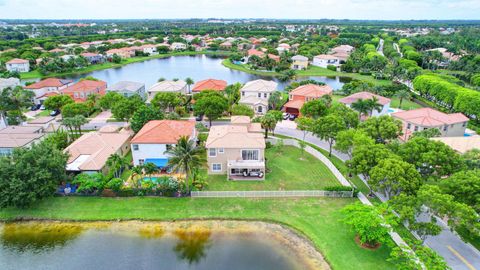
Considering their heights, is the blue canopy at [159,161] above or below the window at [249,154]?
below

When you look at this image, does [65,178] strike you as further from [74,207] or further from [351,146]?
[351,146]

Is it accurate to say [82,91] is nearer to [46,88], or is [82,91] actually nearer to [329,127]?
[46,88]

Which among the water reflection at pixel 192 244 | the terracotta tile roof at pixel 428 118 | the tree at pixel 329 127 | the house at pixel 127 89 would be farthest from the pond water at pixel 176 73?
the water reflection at pixel 192 244

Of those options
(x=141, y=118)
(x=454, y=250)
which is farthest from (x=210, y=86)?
(x=454, y=250)

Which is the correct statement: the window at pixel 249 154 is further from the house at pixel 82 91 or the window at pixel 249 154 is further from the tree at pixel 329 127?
the house at pixel 82 91

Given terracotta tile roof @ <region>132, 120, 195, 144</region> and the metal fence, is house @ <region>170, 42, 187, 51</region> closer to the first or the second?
terracotta tile roof @ <region>132, 120, 195, 144</region>

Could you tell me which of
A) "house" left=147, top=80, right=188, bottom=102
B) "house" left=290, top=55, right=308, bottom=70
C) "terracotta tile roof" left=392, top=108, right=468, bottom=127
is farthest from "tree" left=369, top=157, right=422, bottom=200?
"house" left=290, top=55, right=308, bottom=70

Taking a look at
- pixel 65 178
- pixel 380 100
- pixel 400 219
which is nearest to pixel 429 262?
pixel 400 219
